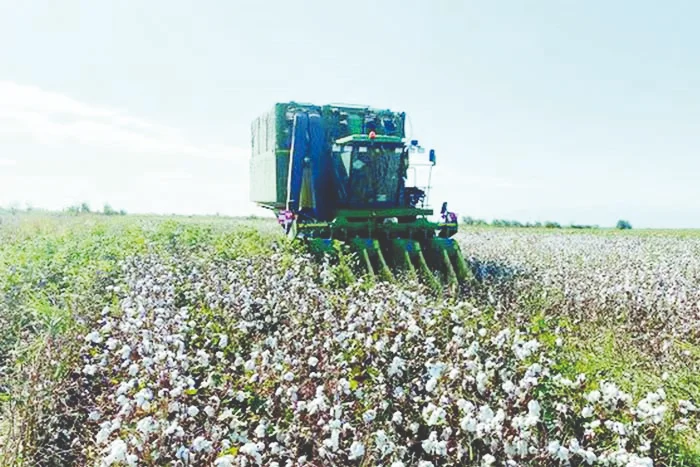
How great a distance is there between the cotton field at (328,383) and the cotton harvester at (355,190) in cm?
431

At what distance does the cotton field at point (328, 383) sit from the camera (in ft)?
13.0

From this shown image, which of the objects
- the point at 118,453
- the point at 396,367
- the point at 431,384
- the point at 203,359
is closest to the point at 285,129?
the point at 203,359

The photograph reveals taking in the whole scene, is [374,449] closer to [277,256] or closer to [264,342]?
[264,342]

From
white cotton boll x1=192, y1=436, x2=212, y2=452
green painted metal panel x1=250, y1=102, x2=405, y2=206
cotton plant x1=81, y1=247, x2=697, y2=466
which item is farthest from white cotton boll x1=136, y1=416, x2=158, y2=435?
green painted metal panel x1=250, y1=102, x2=405, y2=206

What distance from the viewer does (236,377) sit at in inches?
211

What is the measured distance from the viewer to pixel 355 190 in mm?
14828

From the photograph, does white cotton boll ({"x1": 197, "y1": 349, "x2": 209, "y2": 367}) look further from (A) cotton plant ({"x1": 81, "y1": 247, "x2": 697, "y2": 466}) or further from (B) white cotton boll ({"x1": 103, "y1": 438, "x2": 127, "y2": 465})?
(B) white cotton boll ({"x1": 103, "y1": 438, "x2": 127, "y2": 465})

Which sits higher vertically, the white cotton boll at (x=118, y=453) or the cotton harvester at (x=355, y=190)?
the cotton harvester at (x=355, y=190)

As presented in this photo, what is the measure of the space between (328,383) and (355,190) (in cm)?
1037

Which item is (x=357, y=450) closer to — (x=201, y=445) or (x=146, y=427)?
(x=201, y=445)

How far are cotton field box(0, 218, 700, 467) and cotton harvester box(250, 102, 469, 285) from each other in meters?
4.31

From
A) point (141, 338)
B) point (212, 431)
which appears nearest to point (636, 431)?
point (212, 431)

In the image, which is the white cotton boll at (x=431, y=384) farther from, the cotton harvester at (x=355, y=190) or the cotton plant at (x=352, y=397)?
the cotton harvester at (x=355, y=190)

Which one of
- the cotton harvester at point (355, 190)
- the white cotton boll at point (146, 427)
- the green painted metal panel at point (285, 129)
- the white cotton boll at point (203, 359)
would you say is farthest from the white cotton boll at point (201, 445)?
the green painted metal panel at point (285, 129)
